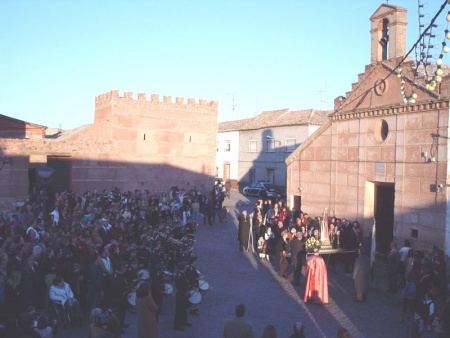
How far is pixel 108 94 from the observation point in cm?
3005

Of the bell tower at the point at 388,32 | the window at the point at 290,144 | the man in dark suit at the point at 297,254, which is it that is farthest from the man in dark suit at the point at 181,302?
the window at the point at 290,144

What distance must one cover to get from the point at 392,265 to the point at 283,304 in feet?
10.8

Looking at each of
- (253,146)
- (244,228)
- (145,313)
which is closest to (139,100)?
(244,228)

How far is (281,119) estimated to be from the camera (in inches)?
1742

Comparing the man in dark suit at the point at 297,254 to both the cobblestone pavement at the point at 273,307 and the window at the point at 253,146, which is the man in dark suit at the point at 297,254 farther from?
the window at the point at 253,146

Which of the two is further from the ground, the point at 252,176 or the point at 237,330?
the point at 252,176

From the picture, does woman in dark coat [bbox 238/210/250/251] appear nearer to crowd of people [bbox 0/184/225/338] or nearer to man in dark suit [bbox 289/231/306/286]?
crowd of people [bbox 0/184/225/338]

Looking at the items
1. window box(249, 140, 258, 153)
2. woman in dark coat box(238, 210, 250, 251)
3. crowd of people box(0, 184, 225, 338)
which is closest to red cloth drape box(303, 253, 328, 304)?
crowd of people box(0, 184, 225, 338)

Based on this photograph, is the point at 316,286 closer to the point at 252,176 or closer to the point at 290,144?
the point at 290,144

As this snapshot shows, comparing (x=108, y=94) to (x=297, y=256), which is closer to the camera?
(x=297, y=256)

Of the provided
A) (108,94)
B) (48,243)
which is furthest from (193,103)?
(48,243)

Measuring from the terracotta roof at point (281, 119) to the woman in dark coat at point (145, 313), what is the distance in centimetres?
3242

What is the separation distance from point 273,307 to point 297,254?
264 centimetres

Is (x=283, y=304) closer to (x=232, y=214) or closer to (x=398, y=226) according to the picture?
(x=398, y=226)
